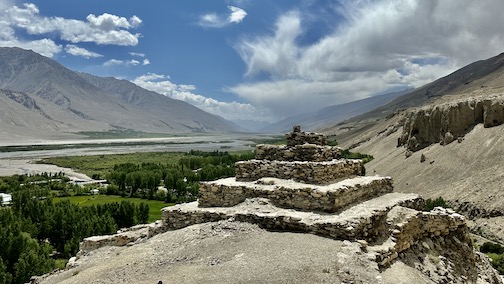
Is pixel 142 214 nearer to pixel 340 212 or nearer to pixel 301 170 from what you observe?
pixel 301 170

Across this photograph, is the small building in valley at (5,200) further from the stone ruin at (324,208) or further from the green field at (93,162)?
the stone ruin at (324,208)

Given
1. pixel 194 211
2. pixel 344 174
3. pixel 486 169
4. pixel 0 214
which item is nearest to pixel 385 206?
pixel 344 174

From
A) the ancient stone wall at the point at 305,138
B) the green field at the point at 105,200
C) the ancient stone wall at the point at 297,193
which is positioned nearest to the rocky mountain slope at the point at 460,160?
the ancient stone wall at the point at 305,138

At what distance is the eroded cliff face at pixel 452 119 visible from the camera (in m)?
62.0

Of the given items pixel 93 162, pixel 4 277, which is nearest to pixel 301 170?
pixel 4 277

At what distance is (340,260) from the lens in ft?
35.9

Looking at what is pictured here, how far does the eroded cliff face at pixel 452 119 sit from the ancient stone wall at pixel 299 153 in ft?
170

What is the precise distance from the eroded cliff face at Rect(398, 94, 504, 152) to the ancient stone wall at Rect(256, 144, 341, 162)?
52.0 meters

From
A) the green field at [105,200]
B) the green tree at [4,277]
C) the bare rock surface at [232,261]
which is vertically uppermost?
the bare rock surface at [232,261]

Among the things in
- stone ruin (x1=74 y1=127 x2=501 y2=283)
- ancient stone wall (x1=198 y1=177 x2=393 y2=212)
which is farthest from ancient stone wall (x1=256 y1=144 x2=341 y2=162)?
ancient stone wall (x1=198 y1=177 x2=393 y2=212)

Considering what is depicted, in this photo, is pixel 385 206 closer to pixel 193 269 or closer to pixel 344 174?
pixel 344 174

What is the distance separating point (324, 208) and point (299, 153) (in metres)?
4.25

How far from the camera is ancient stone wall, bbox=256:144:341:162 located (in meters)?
18.0

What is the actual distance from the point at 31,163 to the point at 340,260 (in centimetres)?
13974
